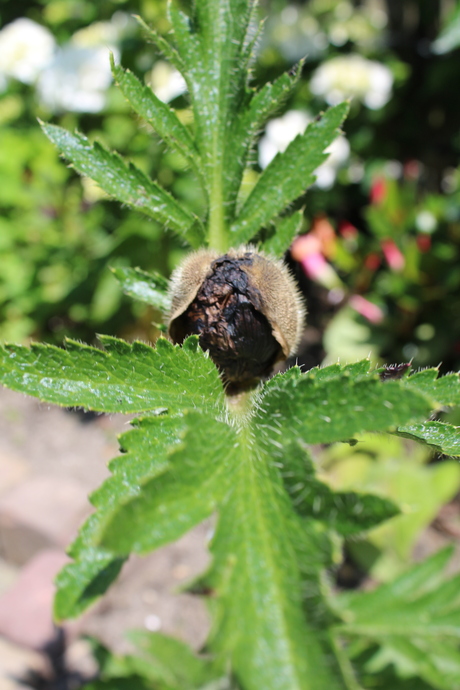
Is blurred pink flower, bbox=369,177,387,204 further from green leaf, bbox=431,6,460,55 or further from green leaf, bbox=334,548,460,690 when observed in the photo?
green leaf, bbox=334,548,460,690

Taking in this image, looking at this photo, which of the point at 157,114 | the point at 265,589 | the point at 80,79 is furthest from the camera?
the point at 80,79

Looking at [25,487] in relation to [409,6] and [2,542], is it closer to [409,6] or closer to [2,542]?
→ [2,542]

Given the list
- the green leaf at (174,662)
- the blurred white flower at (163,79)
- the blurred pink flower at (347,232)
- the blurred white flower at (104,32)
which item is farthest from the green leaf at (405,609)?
the blurred white flower at (104,32)

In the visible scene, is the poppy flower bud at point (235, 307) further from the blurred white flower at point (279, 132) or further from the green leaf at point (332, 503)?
the blurred white flower at point (279, 132)

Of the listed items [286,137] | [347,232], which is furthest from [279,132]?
[347,232]

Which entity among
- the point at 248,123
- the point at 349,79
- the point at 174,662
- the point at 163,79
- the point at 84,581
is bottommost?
the point at 174,662

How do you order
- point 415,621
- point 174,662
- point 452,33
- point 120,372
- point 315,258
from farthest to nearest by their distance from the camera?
point 315,258 < point 452,33 < point 174,662 < point 415,621 < point 120,372

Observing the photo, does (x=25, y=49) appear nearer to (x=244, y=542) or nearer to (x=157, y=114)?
(x=157, y=114)
